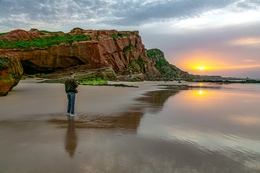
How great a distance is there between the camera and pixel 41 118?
7.79 meters

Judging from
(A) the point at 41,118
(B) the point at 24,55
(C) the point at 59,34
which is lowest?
(A) the point at 41,118

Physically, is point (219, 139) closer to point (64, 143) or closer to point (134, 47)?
point (64, 143)

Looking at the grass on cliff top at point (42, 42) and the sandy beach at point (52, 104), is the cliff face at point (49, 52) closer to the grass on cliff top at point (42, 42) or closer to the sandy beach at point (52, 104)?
the grass on cliff top at point (42, 42)

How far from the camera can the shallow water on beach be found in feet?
12.6

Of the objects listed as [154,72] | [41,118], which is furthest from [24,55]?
[154,72]

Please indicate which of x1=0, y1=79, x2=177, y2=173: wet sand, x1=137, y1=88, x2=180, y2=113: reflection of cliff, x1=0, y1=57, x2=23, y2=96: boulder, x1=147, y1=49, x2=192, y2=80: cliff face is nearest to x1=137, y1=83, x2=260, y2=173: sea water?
x1=0, y1=79, x2=177, y2=173: wet sand

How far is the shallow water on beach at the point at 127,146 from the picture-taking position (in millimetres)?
3854

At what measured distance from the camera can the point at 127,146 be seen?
16.2ft

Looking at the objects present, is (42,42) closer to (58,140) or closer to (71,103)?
(71,103)

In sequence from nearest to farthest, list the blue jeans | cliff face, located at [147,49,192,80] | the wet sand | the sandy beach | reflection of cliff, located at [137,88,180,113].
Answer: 1. the wet sand
2. the blue jeans
3. the sandy beach
4. reflection of cliff, located at [137,88,180,113]
5. cliff face, located at [147,49,192,80]

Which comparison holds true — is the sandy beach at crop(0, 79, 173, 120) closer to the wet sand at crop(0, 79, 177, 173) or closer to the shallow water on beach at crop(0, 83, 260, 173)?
the wet sand at crop(0, 79, 177, 173)

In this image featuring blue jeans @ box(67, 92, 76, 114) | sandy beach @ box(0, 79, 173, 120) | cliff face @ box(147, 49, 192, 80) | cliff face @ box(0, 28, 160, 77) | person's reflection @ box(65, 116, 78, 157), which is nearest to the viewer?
person's reflection @ box(65, 116, 78, 157)

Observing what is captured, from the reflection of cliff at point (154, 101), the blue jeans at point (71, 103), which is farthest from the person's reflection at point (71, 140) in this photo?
the reflection of cliff at point (154, 101)

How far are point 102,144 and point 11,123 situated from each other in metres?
3.68
